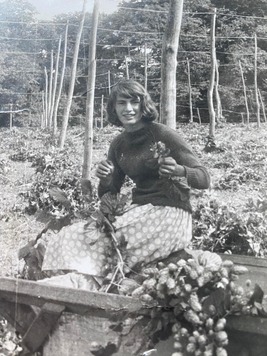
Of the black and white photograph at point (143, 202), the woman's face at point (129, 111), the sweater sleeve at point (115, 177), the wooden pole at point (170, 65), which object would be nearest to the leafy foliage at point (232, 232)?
the black and white photograph at point (143, 202)

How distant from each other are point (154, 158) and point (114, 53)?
1477mm

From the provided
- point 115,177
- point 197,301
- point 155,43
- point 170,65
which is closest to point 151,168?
point 115,177

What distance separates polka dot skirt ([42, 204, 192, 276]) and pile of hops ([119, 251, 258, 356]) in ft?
1.96

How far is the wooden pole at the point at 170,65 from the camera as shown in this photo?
294cm

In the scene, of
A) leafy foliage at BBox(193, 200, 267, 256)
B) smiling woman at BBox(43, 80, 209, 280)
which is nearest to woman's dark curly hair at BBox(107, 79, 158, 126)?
smiling woman at BBox(43, 80, 209, 280)

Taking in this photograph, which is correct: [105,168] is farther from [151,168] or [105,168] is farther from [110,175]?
[151,168]

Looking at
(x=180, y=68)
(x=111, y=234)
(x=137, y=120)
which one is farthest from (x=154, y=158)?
(x=180, y=68)

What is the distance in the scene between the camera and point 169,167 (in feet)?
6.61

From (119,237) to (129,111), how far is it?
0.63 meters

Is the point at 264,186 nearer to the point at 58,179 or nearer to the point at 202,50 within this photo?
the point at 202,50

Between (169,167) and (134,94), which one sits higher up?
(134,94)

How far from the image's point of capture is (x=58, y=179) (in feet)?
15.9

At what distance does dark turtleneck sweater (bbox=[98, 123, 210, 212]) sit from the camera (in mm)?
2154

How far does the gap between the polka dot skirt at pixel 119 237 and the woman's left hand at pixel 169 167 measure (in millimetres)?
239
